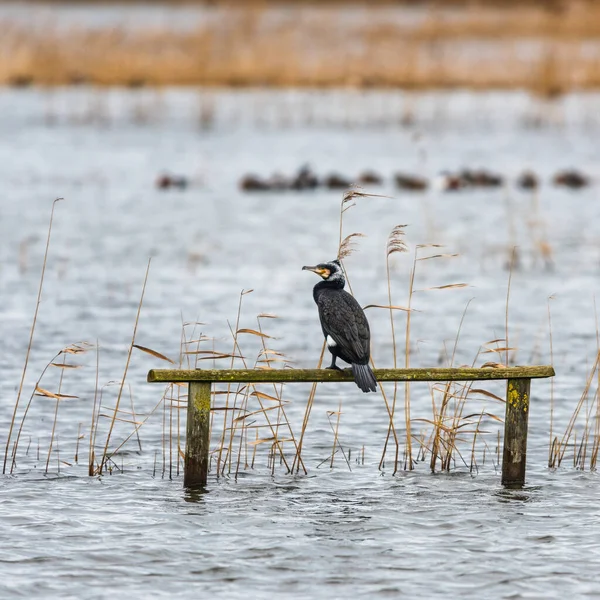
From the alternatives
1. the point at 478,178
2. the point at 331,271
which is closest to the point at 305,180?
the point at 478,178

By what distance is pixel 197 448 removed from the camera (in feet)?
25.6

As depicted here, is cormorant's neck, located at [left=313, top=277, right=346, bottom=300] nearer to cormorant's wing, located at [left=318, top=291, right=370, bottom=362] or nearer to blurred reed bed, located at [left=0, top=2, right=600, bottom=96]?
cormorant's wing, located at [left=318, top=291, right=370, bottom=362]

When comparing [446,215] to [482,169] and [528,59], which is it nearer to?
[482,169]

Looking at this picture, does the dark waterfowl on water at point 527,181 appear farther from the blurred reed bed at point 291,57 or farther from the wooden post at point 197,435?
the wooden post at point 197,435

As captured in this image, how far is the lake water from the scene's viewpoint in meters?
6.87

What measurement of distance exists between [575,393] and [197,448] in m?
4.28

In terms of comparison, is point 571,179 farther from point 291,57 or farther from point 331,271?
point 331,271

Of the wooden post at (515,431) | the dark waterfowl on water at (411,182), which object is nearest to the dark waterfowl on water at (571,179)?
the dark waterfowl on water at (411,182)

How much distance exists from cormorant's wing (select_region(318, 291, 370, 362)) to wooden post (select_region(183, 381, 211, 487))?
82cm

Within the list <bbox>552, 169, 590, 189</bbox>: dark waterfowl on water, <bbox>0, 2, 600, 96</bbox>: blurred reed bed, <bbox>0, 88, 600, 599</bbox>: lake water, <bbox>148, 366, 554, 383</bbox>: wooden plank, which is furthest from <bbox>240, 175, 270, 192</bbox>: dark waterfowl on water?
<bbox>148, 366, 554, 383</bbox>: wooden plank

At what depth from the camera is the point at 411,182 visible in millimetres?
24625

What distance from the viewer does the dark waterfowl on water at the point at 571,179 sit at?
84.2 feet

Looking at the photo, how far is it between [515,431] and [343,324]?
130 centimetres

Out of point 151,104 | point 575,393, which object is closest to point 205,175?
point 151,104
